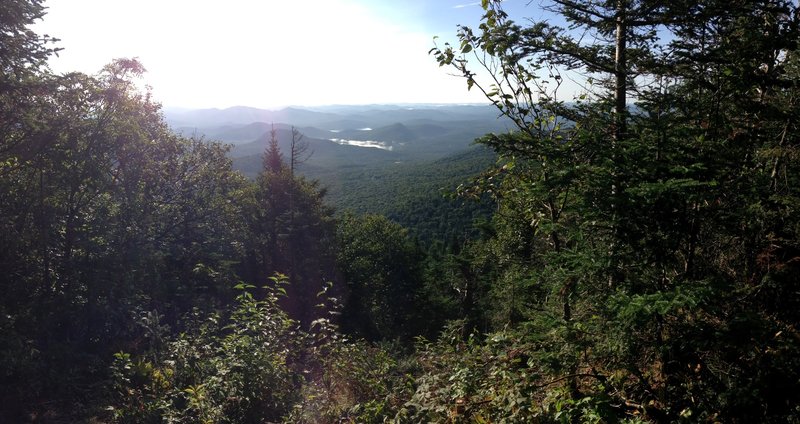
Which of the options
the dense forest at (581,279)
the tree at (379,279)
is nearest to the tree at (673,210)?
the dense forest at (581,279)

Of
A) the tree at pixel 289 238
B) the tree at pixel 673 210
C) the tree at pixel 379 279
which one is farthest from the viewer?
the tree at pixel 379 279

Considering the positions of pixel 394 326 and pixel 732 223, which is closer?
pixel 732 223

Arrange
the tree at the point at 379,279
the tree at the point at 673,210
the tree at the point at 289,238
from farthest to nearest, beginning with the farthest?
the tree at the point at 379,279
the tree at the point at 289,238
the tree at the point at 673,210

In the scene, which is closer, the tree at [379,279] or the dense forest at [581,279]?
the dense forest at [581,279]

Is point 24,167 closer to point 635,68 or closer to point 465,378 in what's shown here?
point 465,378

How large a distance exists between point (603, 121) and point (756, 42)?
5.32 ft

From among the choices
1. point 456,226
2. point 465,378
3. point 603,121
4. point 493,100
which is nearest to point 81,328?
point 465,378

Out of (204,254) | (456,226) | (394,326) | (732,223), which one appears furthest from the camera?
(456,226)

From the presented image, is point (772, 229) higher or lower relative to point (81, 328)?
higher

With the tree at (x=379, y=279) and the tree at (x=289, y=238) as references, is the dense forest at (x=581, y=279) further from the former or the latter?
the tree at (x=379, y=279)

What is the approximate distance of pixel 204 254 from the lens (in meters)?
16.3

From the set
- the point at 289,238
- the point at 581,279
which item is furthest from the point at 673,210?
the point at 289,238

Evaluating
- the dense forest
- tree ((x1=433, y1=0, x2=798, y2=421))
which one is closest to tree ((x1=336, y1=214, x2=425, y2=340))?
the dense forest

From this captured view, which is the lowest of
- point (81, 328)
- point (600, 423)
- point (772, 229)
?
point (81, 328)
